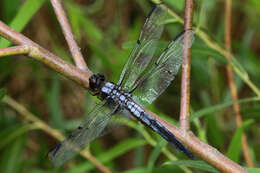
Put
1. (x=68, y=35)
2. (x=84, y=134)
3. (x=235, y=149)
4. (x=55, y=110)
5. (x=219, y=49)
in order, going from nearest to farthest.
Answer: (x=68, y=35)
(x=84, y=134)
(x=235, y=149)
(x=219, y=49)
(x=55, y=110)

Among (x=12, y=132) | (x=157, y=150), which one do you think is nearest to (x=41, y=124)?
(x=12, y=132)

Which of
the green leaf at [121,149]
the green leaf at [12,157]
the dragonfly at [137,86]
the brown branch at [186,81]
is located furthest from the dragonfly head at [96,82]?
the green leaf at [12,157]

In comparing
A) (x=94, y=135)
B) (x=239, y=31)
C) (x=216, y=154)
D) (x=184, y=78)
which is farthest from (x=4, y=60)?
(x=239, y=31)

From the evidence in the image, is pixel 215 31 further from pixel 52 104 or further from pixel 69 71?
pixel 69 71

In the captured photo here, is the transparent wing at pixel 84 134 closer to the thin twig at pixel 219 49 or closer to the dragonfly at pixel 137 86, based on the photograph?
the dragonfly at pixel 137 86

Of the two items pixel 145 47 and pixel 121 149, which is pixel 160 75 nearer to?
pixel 145 47

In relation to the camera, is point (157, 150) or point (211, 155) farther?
point (157, 150)
